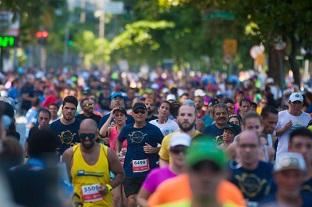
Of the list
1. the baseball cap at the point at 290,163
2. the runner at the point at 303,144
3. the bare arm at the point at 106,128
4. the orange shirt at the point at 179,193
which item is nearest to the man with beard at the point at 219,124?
the bare arm at the point at 106,128

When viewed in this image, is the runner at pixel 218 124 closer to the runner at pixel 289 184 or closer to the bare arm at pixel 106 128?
the bare arm at pixel 106 128

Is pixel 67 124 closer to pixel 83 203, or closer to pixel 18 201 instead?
pixel 83 203

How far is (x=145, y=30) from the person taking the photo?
6141 cm

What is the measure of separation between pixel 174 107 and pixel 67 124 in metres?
4.22

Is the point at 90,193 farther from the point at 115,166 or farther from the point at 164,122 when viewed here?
the point at 164,122

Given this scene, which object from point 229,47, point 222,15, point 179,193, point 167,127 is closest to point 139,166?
point 167,127

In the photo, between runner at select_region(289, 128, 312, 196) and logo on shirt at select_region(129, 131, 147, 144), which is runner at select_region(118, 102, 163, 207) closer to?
logo on shirt at select_region(129, 131, 147, 144)

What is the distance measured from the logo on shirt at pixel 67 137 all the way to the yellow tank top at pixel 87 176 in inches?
109

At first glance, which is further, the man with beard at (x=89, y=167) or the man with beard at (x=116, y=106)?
the man with beard at (x=116, y=106)

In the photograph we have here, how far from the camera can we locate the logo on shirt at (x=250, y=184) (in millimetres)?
9180

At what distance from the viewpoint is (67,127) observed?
14.8m

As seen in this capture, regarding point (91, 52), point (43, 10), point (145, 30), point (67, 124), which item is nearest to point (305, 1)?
point (67, 124)

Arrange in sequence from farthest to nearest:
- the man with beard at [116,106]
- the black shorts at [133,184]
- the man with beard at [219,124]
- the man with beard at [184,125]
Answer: the man with beard at [116,106] → the black shorts at [133,184] → the man with beard at [219,124] → the man with beard at [184,125]

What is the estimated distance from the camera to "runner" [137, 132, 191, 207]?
936cm
